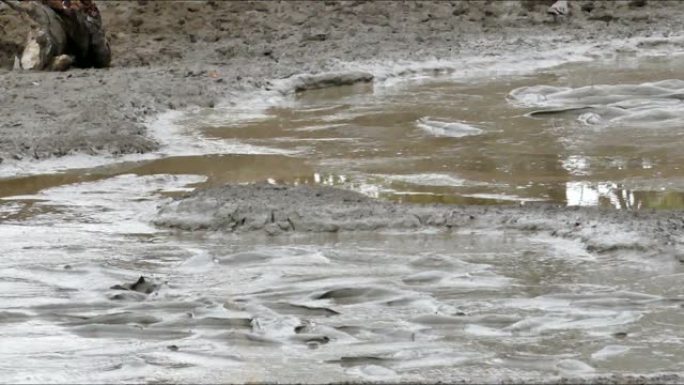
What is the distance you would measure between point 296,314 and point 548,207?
7.00ft

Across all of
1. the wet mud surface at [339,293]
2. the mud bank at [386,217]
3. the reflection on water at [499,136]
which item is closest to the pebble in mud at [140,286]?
the wet mud surface at [339,293]

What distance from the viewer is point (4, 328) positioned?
544 cm

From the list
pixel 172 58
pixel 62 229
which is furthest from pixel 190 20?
pixel 62 229

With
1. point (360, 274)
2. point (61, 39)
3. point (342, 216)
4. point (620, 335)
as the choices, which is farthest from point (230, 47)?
point (620, 335)

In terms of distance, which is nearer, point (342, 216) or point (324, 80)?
point (342, 216)

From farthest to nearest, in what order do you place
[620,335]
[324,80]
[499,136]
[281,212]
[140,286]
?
[324,80], [499,136], [281,212], [140,286], [620,335]

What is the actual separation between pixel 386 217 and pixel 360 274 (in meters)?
0.99

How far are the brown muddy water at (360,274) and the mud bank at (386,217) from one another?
115 millimetres

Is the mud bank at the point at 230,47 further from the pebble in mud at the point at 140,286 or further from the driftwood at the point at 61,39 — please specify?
the pebble in mud at the point at 140,286

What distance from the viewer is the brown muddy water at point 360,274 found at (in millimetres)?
4910

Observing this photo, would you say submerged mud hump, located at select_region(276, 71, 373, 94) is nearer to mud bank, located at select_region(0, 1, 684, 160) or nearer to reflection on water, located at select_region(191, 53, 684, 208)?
mud bank, located at select_region(0, 1, 684, 160)

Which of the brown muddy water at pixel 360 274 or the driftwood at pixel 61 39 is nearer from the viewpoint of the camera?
the brown muddy water at pixel 360 274

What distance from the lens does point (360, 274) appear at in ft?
20.0

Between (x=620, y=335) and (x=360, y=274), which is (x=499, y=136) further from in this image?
(x=620, y=335)
